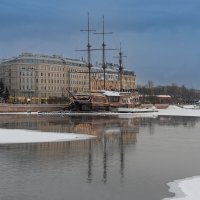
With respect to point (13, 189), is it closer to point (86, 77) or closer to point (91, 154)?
point (91, 154)

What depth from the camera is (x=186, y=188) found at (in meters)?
15.5

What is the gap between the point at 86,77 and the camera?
18488 centimetres

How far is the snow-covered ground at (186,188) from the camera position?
14.3m

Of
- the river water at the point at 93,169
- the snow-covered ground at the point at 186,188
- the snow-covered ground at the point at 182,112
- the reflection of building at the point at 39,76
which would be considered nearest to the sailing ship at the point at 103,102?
the snow-covered ground at the point at 182,112

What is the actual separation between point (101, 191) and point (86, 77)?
16995 centimetres

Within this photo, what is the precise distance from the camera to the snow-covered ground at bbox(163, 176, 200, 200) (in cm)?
1428

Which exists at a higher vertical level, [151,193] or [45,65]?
[45,65]

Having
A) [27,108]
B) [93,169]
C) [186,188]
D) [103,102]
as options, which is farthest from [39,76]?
[186,188]

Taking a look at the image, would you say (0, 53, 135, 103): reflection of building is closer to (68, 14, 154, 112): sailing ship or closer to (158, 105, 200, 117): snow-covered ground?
(158, 105, 200, 117): snow-covered ground

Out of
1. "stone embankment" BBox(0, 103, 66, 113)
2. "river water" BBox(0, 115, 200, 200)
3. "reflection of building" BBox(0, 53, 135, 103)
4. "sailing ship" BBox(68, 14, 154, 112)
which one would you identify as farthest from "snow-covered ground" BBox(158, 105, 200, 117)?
"river water" BBox(0, 115, 200, 200)

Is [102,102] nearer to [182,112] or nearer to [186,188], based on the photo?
[182,112]

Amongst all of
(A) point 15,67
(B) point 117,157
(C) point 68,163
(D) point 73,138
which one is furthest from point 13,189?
(A) point 15,67

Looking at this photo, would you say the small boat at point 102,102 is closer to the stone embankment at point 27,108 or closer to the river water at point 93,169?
the stone embankment at point 27,108

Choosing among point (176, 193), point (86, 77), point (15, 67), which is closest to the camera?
point (176, 193)
